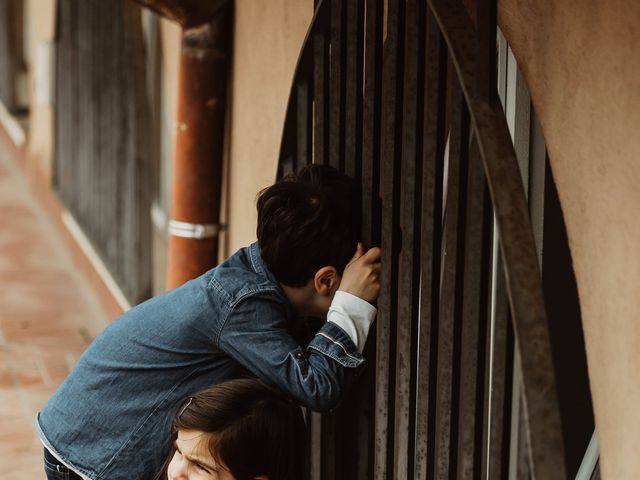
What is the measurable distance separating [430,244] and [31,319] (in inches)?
204

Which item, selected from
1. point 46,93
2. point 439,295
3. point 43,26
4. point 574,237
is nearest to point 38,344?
point 46,93

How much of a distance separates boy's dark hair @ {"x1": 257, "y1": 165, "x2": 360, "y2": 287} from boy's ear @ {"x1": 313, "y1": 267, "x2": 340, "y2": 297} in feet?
0.04

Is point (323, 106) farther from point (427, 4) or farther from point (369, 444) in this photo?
point (369, 444)

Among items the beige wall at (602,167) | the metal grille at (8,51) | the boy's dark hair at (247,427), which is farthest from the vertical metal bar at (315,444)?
the metal grille at (8,51)

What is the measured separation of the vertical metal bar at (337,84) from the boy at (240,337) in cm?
28

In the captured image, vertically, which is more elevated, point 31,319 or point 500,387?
point 500,387

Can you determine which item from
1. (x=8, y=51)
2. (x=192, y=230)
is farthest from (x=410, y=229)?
(x=8, y=51)

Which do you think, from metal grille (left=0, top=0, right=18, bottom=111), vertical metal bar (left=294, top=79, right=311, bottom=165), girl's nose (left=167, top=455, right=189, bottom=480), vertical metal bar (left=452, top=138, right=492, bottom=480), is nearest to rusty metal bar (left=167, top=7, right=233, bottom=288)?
Result: vertical metal bar (left=294, top=79, right=311, bottom=165)

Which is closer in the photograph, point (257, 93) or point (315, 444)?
point (315, 444)

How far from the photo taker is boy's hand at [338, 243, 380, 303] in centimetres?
310

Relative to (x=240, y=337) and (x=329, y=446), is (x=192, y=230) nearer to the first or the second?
(x=329, y=446)

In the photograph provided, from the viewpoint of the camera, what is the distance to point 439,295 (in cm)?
305

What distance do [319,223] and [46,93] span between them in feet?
21.5

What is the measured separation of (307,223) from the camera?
301cm
